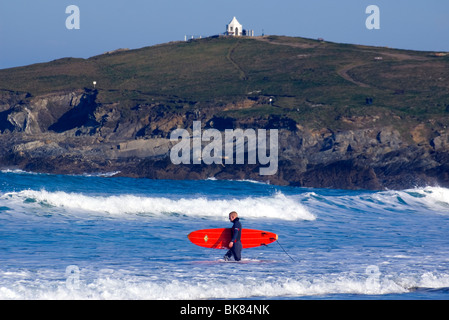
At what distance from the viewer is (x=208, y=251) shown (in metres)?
18.2

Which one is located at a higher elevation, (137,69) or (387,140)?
(137,69)

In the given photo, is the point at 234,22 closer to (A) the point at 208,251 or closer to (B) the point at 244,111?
(B) the point at 244,111

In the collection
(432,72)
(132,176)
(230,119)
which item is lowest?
(132,176)

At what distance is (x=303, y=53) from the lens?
10162cm

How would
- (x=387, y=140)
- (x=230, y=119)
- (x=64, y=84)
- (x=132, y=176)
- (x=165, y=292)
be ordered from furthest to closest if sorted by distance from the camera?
(x=64, y=84)
(x=230, y=119)
(x=387, y=140)
(x=132, y=176)
(x=165, y=292)

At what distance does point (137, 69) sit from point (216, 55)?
1250 centimetres

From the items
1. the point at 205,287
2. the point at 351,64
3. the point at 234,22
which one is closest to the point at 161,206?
the point at 205,287

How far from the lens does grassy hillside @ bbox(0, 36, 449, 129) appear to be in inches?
2842

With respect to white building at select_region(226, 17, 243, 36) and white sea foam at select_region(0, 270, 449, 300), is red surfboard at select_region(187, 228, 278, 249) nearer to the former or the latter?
white sea foam at select_region(0, 270, 449, 300)

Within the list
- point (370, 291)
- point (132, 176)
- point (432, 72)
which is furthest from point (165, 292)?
point (432, 72)

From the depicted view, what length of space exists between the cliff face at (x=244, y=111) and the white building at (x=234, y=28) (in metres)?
14.2

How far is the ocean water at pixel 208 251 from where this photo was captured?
13.7 m

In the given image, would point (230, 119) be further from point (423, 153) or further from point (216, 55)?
point (216, 55)

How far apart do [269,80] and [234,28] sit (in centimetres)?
3331
